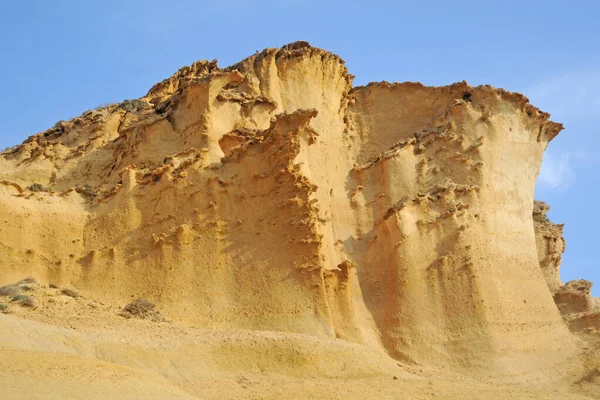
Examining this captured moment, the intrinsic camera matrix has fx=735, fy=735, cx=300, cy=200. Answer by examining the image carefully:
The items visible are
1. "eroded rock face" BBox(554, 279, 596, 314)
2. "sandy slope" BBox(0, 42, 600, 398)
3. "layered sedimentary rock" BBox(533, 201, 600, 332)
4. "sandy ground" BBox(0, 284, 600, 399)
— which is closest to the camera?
"sandy ground" BBox(0, 284, 600, 399)

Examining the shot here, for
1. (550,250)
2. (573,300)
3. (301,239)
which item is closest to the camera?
(301,239)

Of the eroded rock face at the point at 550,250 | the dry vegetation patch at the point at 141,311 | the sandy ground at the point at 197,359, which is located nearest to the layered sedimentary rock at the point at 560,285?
the eroded rock face at the point at 550,250

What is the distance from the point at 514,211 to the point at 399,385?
9.76m

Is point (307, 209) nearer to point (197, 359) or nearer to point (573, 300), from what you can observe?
point (197, 359)

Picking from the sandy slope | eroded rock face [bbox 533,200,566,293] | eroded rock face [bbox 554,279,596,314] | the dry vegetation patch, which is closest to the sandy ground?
the sandy slope

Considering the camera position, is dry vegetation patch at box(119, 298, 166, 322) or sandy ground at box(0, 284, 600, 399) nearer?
sandy ground at box(0, 284, 600, 399)

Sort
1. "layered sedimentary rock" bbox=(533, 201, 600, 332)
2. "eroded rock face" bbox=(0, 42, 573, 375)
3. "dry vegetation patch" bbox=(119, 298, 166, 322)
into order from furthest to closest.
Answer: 1. "layered sedimentary rock" bbox=(533, 201, 600, 332)
2. "eroded rock face" bbox=(0, 42, 573, 375)
3. "dry vegetation patch" bbox=(119, 298, 166, 322)

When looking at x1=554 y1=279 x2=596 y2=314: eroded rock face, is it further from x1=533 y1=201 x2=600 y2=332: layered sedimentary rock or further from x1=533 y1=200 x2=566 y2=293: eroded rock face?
x1=533 y1=200 x2=566 y2=293: eroded rock face

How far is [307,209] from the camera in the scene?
1758 centimetres

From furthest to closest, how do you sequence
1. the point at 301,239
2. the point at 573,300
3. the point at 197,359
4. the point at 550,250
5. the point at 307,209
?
the point at 550,250
the point at 573,300
the point at 307,209
the point at 301,239
the point at 197,359

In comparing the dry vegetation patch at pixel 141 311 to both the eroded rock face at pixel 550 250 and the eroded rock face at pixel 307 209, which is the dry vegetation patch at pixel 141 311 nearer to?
the eroded rock face at pixel 307 209

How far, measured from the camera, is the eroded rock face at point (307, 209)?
17.1 metres

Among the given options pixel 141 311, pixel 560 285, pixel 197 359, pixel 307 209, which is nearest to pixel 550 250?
pixel 560 285

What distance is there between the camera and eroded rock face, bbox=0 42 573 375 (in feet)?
56.1
